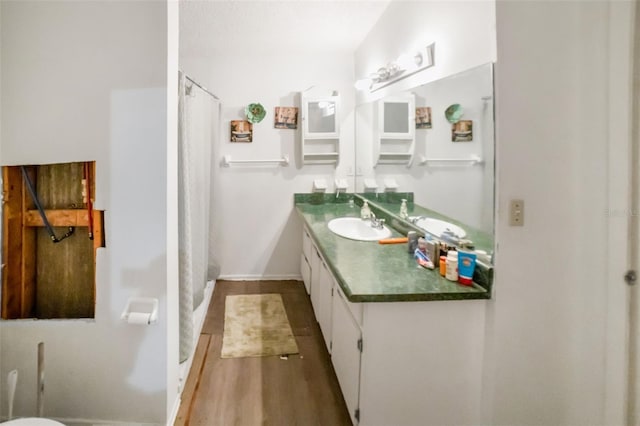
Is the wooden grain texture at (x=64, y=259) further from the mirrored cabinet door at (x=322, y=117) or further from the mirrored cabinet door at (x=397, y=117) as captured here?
the mirrored cabinet door at (x=322, y=117)

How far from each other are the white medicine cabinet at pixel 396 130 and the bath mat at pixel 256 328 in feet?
4.88

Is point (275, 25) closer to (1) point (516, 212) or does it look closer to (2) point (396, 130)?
(2) point (396, 130)

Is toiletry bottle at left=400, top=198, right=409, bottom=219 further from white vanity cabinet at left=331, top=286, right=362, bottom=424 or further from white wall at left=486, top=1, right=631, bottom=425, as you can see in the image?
white wall at left=486, top=1, right=631, bottom=425

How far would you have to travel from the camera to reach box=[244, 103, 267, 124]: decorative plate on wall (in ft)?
11.7

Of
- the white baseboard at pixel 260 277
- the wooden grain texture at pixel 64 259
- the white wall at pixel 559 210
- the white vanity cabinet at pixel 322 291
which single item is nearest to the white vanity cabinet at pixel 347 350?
the white vanity cabinet at pixel 322 291

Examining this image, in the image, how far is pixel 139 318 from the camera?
61.1 inches

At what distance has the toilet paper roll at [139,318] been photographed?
5.08 ft

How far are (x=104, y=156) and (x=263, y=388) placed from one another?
1467 mm

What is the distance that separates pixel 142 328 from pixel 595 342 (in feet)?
6.20

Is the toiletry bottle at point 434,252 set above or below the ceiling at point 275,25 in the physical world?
below

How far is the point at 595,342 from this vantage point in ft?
4.79

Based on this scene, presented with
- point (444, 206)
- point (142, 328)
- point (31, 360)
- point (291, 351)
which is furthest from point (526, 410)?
point (31, 360)

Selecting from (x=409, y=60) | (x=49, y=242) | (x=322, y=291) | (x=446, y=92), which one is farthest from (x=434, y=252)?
(x=49, y=242)

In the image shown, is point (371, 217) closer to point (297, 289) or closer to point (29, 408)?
point (297, 289)
